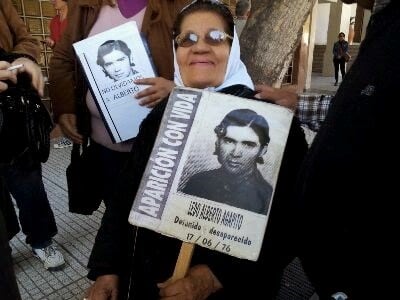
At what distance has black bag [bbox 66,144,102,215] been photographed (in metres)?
2.23

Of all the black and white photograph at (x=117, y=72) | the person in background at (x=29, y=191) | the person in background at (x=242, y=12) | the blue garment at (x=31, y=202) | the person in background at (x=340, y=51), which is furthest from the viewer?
the person in background at (x=340, y=51)

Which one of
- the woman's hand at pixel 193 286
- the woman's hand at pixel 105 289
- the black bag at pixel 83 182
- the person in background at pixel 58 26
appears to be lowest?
the woman's hand at pixel 105 289

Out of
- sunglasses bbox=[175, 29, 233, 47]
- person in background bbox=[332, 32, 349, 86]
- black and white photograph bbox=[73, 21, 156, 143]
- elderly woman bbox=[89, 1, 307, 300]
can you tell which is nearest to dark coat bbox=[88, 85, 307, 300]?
elderly woman bbox=[89, 1, 307, 300]

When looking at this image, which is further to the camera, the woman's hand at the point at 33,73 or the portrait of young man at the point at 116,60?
the portrait of young man at the point at 116,60

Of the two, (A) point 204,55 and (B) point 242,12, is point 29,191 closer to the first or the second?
(A) point 204,55

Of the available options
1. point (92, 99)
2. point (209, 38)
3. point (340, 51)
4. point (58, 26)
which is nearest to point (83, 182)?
point (92, 99)

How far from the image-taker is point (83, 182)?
2.26m

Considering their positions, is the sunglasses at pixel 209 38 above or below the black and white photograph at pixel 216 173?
above

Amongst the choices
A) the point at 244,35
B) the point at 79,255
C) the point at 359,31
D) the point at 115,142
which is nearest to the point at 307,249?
the point at 115,142

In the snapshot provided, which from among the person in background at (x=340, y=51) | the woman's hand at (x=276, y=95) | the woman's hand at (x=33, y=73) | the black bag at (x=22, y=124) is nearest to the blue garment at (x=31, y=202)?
the black bag at (x=22, y=124)

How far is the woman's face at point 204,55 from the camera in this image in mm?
1538

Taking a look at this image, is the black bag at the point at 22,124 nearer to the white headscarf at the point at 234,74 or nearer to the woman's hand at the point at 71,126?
the woman's hand at the point at 71,126

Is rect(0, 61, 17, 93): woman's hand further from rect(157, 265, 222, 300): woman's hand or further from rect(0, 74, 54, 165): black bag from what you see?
rect(157, 265, 222, 300): woman's hand

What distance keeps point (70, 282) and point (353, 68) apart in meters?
2.43
